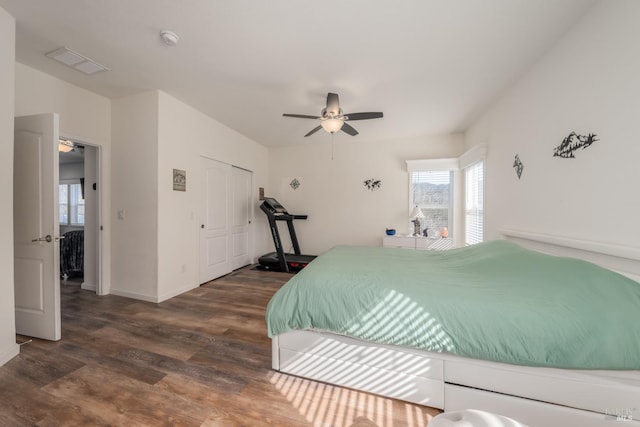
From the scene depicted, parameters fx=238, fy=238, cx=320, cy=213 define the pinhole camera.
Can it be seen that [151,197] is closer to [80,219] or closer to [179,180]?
[179,180]

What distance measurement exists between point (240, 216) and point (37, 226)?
2.77 m

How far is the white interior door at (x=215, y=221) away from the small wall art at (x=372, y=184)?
2633 mm

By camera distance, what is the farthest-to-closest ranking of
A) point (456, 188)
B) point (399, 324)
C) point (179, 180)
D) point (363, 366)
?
1. point (456, 188)
2. point (179, 180)
3. point (363, 366)
4. point (399, 324)

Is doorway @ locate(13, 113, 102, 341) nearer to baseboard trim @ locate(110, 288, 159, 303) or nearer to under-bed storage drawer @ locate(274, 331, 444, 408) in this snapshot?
baseboard trim @ locate(110, 288, 159, 303)

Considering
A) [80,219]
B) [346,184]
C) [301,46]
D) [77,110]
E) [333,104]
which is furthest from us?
[80,219]

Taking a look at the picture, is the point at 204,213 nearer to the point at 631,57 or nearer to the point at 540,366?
the point at 540,366

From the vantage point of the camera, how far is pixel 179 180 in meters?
3.25

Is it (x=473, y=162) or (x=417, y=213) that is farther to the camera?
(x=417, y=213)

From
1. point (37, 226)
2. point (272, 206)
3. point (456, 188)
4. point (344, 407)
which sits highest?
point (456, 188)

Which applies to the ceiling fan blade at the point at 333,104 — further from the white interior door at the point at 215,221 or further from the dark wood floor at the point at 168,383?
the dark wood floor at the point at 168,383

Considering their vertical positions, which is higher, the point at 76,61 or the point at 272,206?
the point at 76,61

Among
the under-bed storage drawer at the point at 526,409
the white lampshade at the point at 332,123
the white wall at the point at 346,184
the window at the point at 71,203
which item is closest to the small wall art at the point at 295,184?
the white wall at the point at 346,184

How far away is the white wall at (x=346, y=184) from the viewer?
15.0 ft

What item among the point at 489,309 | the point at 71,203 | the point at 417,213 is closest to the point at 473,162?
the point at 417,213
